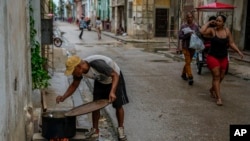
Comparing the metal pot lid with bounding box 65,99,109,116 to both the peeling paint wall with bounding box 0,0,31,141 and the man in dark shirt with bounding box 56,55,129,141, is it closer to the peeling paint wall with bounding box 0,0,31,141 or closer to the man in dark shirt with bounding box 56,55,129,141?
the man in dark shirt with bounding box 56,55,129,141

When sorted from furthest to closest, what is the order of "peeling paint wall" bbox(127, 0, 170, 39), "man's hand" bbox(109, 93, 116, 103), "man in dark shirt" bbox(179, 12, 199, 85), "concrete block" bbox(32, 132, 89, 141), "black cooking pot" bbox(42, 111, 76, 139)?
"peeling paint wall" bbox(127, 0, 170, 39) < "man in dark shirt" bbox(179, 12, 199, 85) < "man's hand" bbox(109, 93, 116, 103) < "concrete block" bbox(32, 132, 89, 141) < "black cooking pot" bbox(42, 111, 76, 139)

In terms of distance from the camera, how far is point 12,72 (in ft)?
14.1

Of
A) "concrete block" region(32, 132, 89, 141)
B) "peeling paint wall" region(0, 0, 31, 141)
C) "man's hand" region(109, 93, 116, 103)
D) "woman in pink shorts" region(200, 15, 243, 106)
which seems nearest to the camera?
"peeling paint wall" region(0, 0, 31, 141)

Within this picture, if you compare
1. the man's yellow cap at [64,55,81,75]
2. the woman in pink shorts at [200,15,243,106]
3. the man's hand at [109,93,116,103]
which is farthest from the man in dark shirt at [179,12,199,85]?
the man's yellow cap at [64,55,81,75]

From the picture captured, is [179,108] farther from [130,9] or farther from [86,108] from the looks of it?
[130,9]

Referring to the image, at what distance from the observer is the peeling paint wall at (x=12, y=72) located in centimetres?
376

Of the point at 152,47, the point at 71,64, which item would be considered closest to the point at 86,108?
the point at 71,64

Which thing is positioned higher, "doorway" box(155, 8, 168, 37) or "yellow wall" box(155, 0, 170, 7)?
"yellow wall" box(155, 0, 170, 7)

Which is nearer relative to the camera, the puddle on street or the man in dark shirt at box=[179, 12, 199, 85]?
the man in dark shirt at box=[179, 12, 199, 85]

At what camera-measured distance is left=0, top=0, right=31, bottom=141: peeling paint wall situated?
3.76m

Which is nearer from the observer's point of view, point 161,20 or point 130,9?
point 161,20

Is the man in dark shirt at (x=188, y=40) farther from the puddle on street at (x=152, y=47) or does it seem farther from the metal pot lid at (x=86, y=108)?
Result: the puddle on street at (x=152, y=47)

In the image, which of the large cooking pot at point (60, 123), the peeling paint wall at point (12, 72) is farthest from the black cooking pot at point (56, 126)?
the peeling paint wall at point (12, 72)

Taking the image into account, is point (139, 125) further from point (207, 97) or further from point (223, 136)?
point (207, 97)
